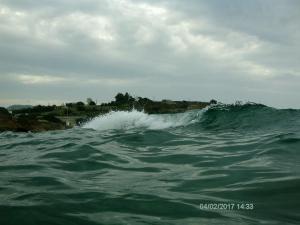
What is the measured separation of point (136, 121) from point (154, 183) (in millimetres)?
14449

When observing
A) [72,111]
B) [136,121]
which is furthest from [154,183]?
[72,111]

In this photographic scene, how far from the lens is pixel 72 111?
3856cm

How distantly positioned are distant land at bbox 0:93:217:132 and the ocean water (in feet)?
32.7

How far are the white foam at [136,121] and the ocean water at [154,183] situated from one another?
305 inches

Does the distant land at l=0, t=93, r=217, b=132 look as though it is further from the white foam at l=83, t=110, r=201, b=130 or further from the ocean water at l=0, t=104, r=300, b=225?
the ocean water at l=0, t=104, r=300, b=225

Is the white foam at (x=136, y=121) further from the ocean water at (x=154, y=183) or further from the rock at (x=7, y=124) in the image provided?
the ocean water at (x=154, y=183)

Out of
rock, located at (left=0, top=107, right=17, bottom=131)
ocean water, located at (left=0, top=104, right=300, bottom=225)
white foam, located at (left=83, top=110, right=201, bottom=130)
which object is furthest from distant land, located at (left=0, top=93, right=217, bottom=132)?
ocean water, located at (left=0, top=104, right=300, bottom=225)

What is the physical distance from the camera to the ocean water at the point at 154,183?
4379 millimetres

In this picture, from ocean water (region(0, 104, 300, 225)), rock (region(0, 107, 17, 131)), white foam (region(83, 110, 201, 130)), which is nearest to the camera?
ocean water (region(0, 104, 300, 225))

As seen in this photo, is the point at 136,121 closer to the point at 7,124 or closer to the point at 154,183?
the point at 7,124

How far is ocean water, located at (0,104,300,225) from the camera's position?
14.4 feet

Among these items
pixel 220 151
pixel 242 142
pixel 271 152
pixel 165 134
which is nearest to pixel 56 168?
pixel 220 151

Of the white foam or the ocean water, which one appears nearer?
the ocean water

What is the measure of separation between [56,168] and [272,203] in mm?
3713
